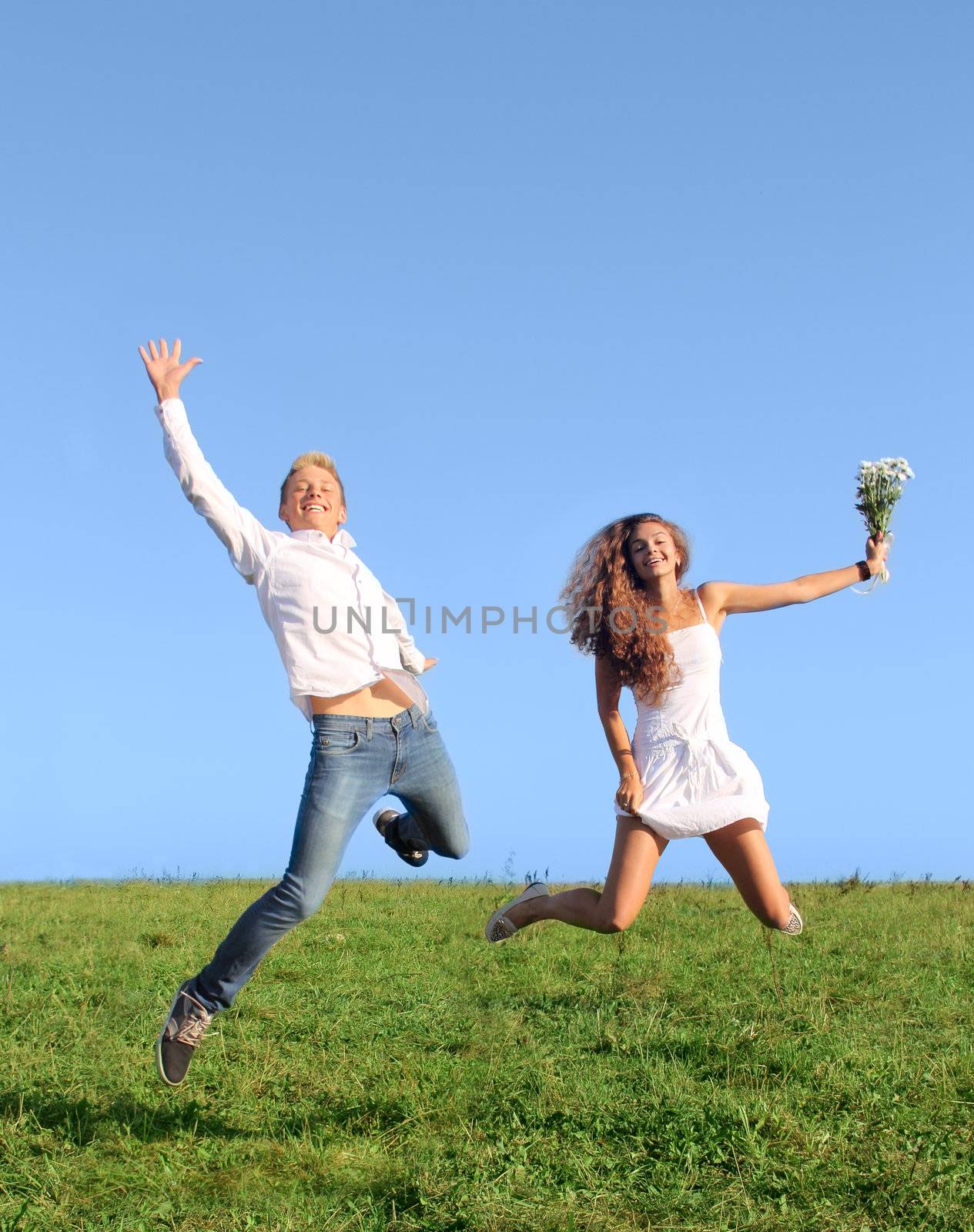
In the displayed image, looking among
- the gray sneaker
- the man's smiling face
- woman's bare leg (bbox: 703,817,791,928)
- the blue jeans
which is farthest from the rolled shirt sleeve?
woman's bare leg (bbox: 703,817,791,928)

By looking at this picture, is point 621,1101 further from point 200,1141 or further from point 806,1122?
point 200,1141

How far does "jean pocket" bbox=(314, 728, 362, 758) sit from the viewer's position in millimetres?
5504

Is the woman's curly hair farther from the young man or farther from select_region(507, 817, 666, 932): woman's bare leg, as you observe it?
the young man

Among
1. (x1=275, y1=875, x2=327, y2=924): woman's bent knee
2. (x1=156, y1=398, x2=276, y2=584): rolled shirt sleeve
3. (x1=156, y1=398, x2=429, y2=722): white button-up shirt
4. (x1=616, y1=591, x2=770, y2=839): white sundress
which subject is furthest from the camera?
(x1=616, y1=591, x2=770, y2=839): white sundress

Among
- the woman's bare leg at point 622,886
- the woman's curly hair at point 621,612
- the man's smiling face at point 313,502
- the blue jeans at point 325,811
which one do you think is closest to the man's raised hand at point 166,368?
the man's smiling face at point 313,502

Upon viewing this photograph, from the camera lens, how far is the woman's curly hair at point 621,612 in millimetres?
6930

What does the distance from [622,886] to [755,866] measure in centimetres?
77

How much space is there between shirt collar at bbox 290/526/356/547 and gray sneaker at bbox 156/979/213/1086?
2347 mm


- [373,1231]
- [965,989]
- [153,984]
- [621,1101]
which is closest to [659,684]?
[621,1101]

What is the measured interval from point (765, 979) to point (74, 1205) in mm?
5411

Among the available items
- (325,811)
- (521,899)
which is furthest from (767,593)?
(325,811)

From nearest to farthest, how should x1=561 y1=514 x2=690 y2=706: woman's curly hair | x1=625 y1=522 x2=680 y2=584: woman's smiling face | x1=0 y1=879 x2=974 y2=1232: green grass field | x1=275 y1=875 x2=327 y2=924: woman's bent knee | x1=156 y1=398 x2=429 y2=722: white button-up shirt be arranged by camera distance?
x1=0 y1=879 x2=974 y2=1232: green grass field, x1=275 y1=875 x2=327 y2=924: woman's bent knee, x1=156 y1=398 x2=429 y2=722: white button-up shirt, x1=561 y1=514 x2=690 y2=706: woman's curly hair, x1=625 y1=522 x2=680 y2=584: woman's smiling face

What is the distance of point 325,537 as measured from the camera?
614cm

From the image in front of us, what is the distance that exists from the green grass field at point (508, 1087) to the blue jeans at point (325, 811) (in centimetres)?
105
